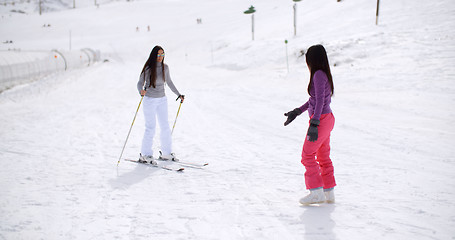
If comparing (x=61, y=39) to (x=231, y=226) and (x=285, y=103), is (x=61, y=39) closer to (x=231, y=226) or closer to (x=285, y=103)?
(x=285, y=103)

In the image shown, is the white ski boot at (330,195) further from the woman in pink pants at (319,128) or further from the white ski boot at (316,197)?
the white ski boot at (316,197)

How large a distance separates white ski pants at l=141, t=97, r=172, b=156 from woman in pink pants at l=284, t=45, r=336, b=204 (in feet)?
8.77

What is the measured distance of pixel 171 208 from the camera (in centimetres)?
410

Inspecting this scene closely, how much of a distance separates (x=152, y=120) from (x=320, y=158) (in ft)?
10.1

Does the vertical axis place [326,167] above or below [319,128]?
below

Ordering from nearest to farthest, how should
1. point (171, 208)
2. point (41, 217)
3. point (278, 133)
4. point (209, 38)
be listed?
point (41, 217), point (171, 208), point (278, 133), point (209, 38)

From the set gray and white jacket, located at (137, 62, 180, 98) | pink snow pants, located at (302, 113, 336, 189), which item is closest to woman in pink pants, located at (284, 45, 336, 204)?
pink snow pants, located at (302, 113, 336, 189)

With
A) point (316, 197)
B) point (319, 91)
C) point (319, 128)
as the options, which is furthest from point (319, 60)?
point (316, 197)

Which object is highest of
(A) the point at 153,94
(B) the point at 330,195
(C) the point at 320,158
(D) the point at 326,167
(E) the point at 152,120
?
(A) the point at 153,94

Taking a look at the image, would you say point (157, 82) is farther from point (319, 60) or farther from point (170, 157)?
point (319, 60)

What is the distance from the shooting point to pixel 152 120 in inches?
233

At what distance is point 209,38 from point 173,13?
22.5m

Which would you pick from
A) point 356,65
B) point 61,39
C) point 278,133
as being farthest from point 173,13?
point 278,133

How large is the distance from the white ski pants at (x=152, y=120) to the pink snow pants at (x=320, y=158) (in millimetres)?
2912
